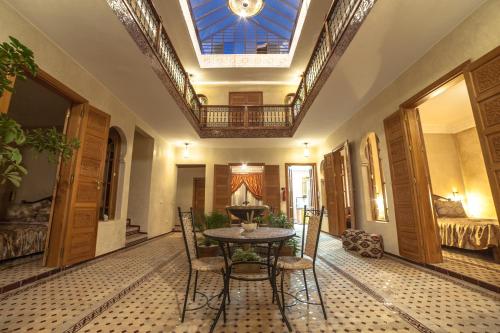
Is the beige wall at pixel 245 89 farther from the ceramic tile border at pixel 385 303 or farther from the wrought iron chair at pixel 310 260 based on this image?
the wrought iron chair at pixel 310 260

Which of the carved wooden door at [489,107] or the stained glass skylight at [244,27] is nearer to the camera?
the carved wooden door at [489,107]

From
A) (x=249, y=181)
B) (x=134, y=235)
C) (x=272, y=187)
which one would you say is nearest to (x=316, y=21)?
(x=272, y=187)

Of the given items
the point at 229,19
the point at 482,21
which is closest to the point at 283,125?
the point at 229,19

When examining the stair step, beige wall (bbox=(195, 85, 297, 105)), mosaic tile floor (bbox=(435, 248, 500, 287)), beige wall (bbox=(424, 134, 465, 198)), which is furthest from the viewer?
beige wall (bbox=(195, 85, 297, 105))

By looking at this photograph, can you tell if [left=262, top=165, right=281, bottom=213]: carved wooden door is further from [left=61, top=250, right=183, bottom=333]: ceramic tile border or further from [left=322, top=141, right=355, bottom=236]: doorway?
[left=61, top=250, right=183, bottom=333]: ceramic tile border

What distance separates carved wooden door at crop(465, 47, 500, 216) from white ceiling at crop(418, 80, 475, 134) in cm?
265

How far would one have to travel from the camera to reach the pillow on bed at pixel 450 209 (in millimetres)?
5211

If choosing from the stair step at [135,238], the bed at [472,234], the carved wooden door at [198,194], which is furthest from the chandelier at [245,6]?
the carved wooden door at [198,194]

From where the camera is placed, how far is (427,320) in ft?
6.22

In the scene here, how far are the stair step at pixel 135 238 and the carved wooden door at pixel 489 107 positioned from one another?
6.03m

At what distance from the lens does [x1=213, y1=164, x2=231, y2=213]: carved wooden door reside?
25.4ft

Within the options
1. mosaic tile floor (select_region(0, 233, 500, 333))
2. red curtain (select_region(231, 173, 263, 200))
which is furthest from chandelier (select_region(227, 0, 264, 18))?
red curtain (select_region(231, 173, 263, 200))

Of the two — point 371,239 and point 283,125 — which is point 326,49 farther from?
point 371,239

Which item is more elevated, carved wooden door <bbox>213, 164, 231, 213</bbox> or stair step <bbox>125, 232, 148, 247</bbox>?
carved wooden door <bbox>213, 164, 231, 213</bbox>
